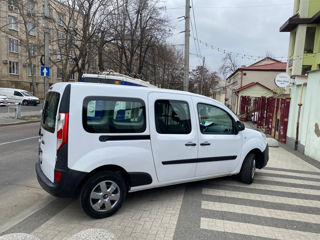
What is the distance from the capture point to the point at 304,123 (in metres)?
8.10

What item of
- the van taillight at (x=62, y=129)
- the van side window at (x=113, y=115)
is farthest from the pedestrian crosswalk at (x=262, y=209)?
the van taillight at (x=62, y=129)

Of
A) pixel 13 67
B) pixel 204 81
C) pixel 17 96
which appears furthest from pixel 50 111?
pixel 204 81

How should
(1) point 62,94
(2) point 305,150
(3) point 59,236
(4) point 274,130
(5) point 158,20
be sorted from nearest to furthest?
(3) point 59,236, (1) point 62,94, (2) point 305,150, (4) point 274,130, (5) point 158,20

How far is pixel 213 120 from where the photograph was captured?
4.38 meters

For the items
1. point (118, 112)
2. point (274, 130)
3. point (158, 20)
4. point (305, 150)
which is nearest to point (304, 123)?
point (305, 150)

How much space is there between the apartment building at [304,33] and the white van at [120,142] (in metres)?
20.4

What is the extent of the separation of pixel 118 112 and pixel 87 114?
44 centimetres

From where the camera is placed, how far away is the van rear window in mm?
3246

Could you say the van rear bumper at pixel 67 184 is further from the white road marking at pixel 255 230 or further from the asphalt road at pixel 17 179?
the white road marking at pixel 255 230

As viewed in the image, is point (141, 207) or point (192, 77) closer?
point (141, 207)

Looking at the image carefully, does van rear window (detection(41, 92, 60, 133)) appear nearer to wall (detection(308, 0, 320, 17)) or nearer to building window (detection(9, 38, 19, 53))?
wall (detection(308, 0, 320, 17))

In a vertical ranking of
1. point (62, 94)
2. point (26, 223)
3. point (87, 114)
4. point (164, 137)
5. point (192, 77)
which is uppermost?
point (192, 77)

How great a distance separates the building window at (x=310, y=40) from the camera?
21.0 meters

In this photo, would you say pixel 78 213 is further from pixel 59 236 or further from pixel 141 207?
pixel 141 207
